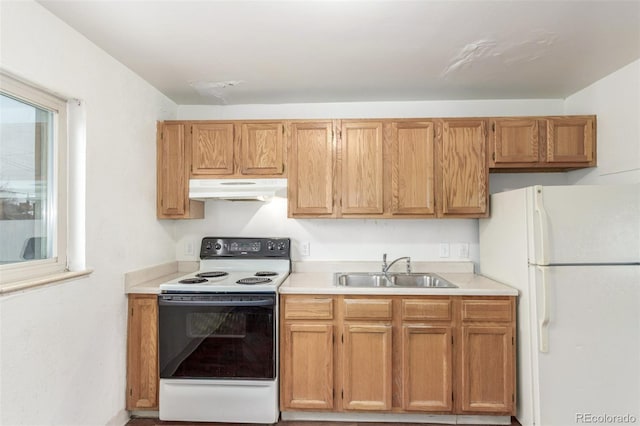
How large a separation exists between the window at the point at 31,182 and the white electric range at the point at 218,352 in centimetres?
70

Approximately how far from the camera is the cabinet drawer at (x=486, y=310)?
222 centimetres

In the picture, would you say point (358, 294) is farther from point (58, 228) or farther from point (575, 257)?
point (58, 228)

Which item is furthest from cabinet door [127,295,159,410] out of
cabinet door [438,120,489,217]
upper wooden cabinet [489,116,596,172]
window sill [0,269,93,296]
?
upper wooden cabinet [489,116,596,172]

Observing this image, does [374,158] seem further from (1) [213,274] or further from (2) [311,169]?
(1) [213,274]

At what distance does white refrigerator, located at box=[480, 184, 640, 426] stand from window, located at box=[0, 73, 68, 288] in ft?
8.84

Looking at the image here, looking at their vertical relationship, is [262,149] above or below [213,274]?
above

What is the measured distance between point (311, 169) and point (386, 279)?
3.56 feet

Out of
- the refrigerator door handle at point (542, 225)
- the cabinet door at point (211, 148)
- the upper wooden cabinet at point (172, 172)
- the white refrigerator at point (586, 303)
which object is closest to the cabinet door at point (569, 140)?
the white refrigerator at point (586, 303)

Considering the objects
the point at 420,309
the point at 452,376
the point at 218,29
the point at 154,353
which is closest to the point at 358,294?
the point at 420,309

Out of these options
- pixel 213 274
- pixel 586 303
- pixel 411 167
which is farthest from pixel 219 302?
pixel 586 303

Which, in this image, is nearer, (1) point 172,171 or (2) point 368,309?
(2) point 368,309

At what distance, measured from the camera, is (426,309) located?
2.25 metres

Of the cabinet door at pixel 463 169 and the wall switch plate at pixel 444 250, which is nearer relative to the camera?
the cabinet door at pixel 463 169

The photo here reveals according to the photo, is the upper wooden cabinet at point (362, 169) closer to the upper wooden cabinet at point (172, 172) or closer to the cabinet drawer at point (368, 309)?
the cabinet drawer at point (368, 309)
